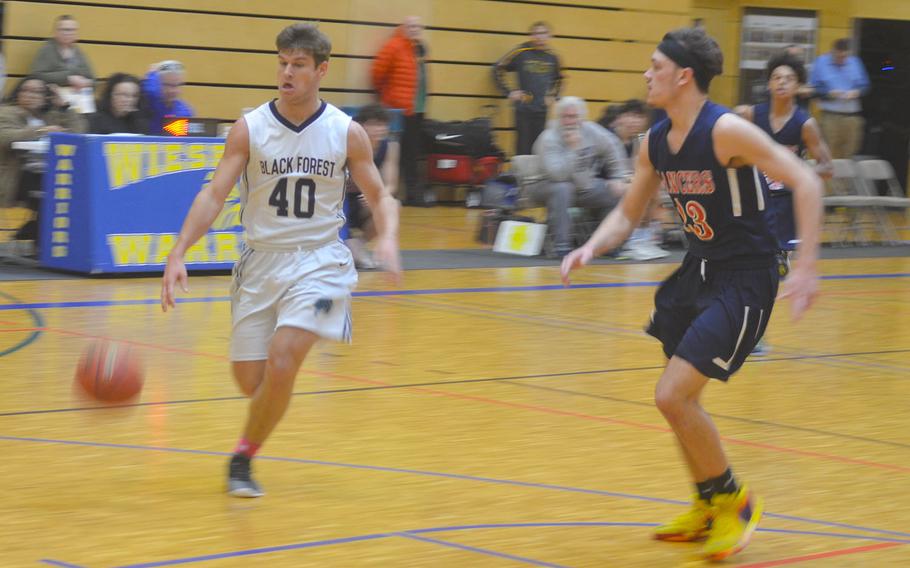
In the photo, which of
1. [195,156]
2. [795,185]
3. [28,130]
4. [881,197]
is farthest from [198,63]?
[795,185]

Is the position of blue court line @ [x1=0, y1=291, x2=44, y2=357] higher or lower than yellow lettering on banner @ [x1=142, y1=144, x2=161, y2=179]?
lower

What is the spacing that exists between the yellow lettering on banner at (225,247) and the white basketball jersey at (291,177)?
6544 millimetres

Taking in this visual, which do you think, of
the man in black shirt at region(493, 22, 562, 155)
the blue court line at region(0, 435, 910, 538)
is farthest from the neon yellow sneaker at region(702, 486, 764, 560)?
the man in black shirt at region(493, 22, 562, 155)

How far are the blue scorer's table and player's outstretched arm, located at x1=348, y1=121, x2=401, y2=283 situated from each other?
6.15 meters

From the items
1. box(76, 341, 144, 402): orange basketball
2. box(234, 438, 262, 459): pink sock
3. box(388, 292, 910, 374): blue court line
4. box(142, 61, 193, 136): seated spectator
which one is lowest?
box(234, 438, 262, 459): pink sock

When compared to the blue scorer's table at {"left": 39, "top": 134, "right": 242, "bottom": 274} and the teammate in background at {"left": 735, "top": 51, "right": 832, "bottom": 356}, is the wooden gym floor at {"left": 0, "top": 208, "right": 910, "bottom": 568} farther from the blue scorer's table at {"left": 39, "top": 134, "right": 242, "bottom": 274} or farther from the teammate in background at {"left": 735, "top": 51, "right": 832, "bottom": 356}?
the teammate in background at {"left": 735, "top": 51, "right": 832, "bottom": 356}

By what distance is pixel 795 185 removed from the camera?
458cm

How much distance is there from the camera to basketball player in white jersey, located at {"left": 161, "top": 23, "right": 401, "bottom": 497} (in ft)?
17.1

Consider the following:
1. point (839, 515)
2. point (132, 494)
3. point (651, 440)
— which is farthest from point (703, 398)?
point (132, 494)

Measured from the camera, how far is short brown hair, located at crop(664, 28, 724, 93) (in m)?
4.76

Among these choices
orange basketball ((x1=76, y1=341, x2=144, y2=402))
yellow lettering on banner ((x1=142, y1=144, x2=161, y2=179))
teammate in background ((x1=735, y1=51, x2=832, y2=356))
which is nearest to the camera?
orange basketball ((x1=76, y1=341, x2=144, y2=402))

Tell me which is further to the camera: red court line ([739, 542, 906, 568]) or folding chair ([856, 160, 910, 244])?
folding chair ([856, 160, 910, 244])

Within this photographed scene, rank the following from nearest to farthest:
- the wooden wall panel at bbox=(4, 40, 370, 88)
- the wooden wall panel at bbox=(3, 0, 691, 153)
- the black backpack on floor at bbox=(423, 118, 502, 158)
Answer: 1. the wooden wall panel at bbox=(4, 40, 370, 88)
2. the wooden wall panel at bbox=(3, 0, 691, 153)
3. the black backpack on floor at bbox=(423, 118, 502, 158)

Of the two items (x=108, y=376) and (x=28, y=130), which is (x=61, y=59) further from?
(x=108, y=376)
